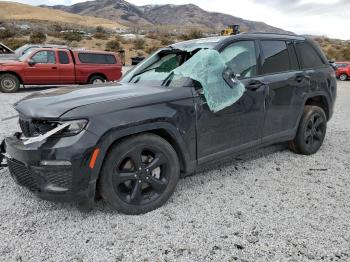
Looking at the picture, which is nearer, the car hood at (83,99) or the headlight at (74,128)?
the headlight at (74,128)

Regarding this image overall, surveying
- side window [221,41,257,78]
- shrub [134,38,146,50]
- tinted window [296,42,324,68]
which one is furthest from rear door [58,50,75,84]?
shrub [134,38,146,50]

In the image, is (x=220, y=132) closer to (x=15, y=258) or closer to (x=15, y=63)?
(x=15, y=258)

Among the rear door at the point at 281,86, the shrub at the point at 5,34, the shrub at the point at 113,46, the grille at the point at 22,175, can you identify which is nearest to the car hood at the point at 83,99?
the grille at the point at 22,175

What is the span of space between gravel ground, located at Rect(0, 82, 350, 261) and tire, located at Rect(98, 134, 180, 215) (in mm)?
143

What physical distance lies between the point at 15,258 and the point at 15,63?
11.1m

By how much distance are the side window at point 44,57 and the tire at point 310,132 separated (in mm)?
10593

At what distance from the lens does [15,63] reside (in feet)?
39.2

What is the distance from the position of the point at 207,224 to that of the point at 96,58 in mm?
11858

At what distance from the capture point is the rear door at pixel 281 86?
409 cm

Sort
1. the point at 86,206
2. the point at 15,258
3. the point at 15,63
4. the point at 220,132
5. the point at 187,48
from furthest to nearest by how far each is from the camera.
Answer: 1. the point at 15,63
2. the point at 187,48
3. the point at 220,132
4. the point at 86,206
5. the point at 15,258

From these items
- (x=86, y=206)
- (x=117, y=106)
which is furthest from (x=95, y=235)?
(x=117, y=106)

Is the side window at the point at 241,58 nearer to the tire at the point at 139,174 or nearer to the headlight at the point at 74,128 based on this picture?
the tire at the point at 139,174

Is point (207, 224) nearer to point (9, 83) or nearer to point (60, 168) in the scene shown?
point (60, 168)

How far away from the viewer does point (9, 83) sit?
12.0 metres
